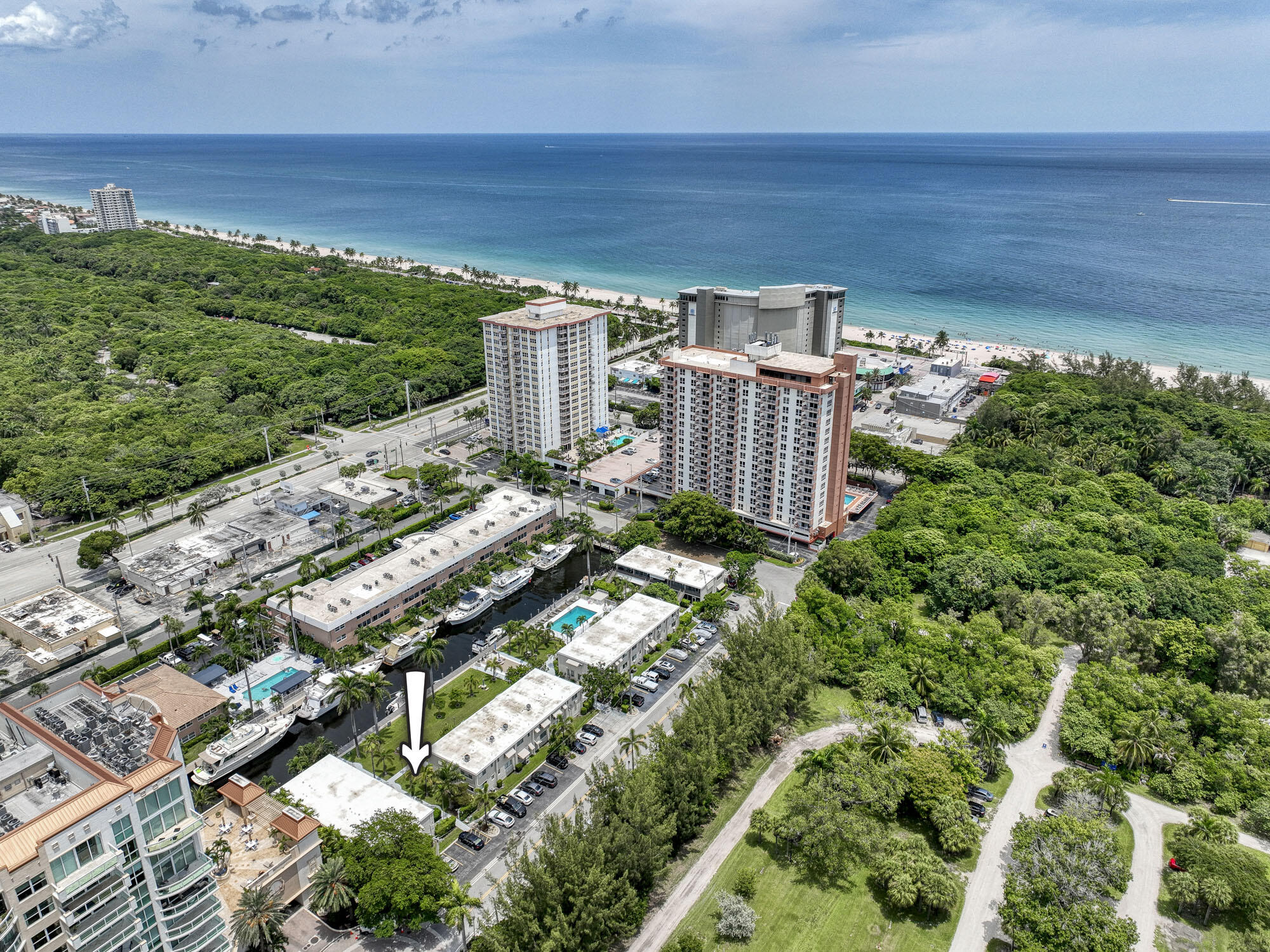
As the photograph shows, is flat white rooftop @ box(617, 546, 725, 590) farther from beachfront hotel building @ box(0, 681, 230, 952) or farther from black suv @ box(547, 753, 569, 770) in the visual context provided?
beachfront hotel building @ box(0, 681, 230, 952)

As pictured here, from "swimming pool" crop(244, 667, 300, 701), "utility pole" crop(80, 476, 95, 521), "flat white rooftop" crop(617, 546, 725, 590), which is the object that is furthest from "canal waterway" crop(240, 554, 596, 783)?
"utility pole" crop(80, 476, 95, 521)

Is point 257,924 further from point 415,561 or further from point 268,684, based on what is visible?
point 415,561

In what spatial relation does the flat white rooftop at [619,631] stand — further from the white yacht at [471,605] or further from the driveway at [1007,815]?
the driveway at [1007,815]

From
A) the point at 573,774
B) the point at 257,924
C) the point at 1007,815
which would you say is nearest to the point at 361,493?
the point at 573,774

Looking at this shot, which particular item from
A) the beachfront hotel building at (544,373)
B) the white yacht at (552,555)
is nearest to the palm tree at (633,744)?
the white yacht at (552,555)

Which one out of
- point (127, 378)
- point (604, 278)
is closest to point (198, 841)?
point (127, 378)

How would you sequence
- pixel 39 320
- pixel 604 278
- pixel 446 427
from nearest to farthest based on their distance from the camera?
pixel 446 427 < pixel 39 320 < pixel 604 278

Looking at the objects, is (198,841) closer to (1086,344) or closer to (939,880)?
(939,880)
